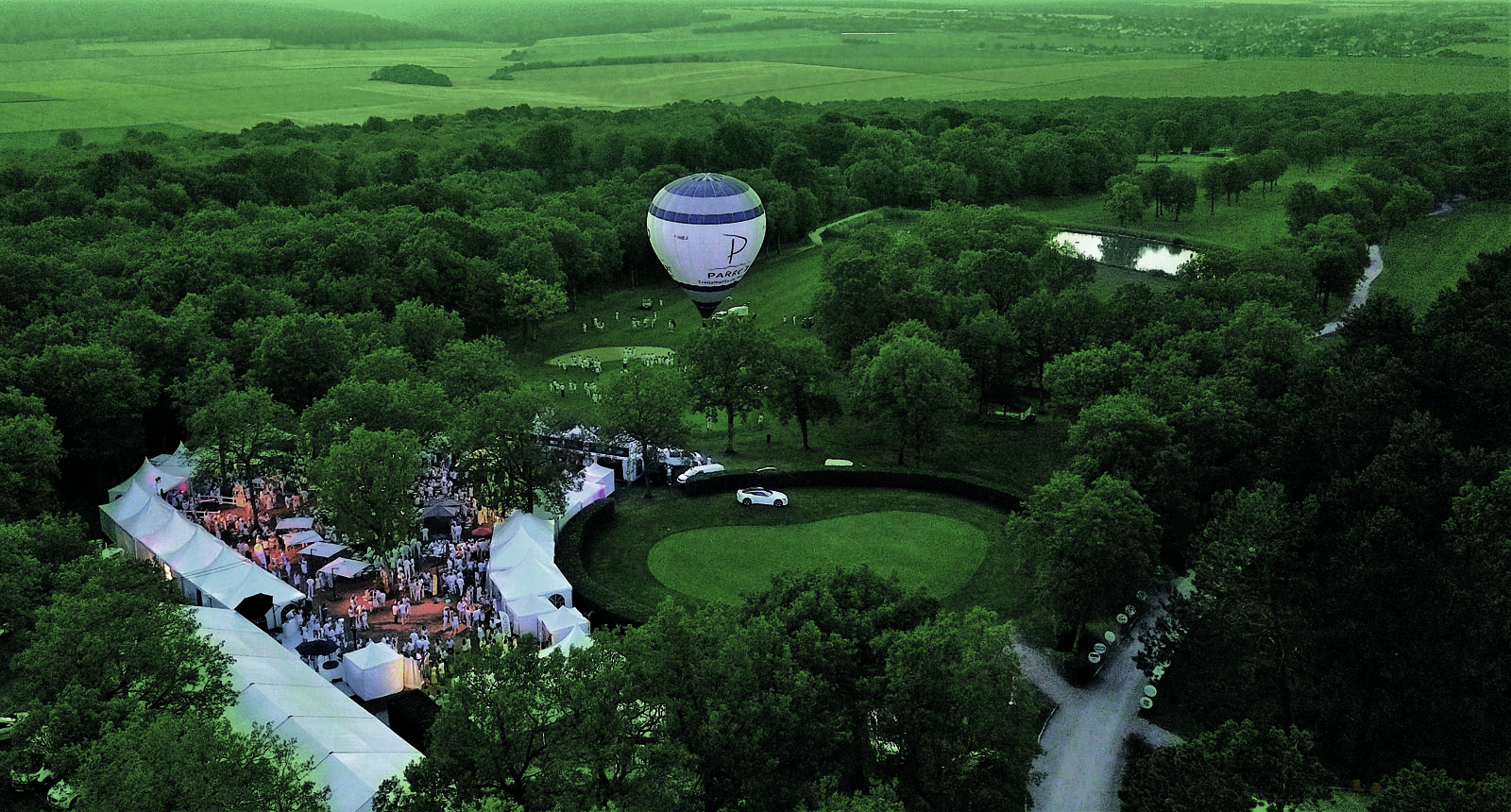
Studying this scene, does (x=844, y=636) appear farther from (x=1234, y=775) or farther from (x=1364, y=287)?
(x=1364, y=287)

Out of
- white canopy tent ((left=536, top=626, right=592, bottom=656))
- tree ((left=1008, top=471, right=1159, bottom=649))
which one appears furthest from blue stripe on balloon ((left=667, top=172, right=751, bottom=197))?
white canopy tent ((left=536, top=626, right=592, bottom=656))

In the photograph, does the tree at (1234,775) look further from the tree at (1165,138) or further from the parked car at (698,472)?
the tree at (1165,138)

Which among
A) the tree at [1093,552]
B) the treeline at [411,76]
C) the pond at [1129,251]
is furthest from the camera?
the treeline at [411,76]

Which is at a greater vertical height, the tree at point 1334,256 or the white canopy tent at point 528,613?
the tree at point 1334,256

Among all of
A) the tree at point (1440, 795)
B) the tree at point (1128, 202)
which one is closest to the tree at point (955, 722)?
the tree at point (1440, 795)

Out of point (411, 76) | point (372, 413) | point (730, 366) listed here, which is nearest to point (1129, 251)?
point (730, 366)

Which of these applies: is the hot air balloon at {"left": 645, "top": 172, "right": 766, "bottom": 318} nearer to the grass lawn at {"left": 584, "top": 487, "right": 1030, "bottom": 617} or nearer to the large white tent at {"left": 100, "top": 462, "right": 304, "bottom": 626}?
the grass lawn at {"left": 584, "top": 487, "right": 1030, "bottom": 617}

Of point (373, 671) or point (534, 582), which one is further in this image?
point (534, 582)
